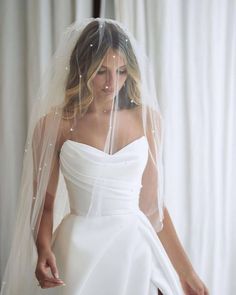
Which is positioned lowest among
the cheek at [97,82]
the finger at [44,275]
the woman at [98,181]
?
the finger at [44,275]

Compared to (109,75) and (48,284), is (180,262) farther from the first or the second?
(109,75)

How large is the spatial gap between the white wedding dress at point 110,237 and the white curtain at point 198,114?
54 cm

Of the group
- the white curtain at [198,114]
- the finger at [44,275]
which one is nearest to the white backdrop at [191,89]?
the white curtain at [198,114]

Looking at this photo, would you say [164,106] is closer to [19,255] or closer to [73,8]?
[73,8]

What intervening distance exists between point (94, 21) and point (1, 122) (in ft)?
2.45

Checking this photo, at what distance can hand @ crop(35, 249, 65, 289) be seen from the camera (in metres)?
0.83

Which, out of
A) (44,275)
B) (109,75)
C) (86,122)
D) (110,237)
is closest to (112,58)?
(109,75)

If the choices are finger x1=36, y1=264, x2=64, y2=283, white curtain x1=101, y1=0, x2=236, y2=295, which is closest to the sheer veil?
finger x1=36, y1=264, x2=64, y2=283

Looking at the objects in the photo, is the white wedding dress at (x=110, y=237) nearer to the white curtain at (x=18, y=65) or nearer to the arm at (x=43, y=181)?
the arm at (x=43, y=181)

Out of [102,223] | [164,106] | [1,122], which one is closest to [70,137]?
[102,223]

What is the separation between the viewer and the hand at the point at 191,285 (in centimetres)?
96

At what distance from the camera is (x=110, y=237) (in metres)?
0.86

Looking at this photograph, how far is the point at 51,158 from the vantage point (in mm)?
934

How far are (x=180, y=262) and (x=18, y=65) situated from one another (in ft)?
3.30
